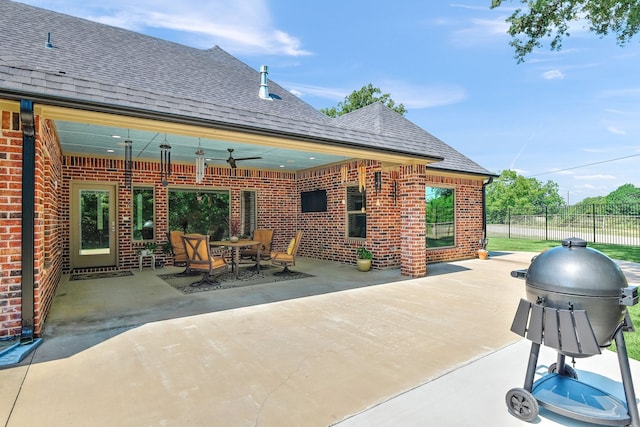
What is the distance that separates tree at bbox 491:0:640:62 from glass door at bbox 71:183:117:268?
12792 millimetres

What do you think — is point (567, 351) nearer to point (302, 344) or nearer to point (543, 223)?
point (302, 344)

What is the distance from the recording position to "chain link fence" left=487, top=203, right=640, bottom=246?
16.0 m

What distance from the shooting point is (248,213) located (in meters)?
10.8

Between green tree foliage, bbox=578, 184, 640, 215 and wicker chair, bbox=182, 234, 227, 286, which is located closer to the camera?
wicker chair, bbox=182, 234, 227, 286

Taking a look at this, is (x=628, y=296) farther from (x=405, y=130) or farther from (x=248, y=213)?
(x=248, y=213)

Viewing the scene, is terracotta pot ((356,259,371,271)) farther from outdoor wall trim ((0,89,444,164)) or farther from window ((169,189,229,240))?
window ((169,189,229,240))

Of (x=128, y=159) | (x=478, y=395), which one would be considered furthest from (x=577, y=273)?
(x=128, y=159)

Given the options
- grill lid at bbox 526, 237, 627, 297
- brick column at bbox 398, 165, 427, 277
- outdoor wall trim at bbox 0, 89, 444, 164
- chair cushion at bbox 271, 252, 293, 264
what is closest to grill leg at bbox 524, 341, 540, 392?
grill lid at bbox 526, 237, 627, 297


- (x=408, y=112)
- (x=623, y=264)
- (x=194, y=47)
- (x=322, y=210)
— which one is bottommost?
(x=623, y=264)

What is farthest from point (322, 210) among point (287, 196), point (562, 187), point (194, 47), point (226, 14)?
point (562, 187)

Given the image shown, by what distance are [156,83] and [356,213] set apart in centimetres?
607

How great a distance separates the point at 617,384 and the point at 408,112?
2897 cm

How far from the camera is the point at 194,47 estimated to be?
10945mm

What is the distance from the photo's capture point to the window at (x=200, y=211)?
954 cm
